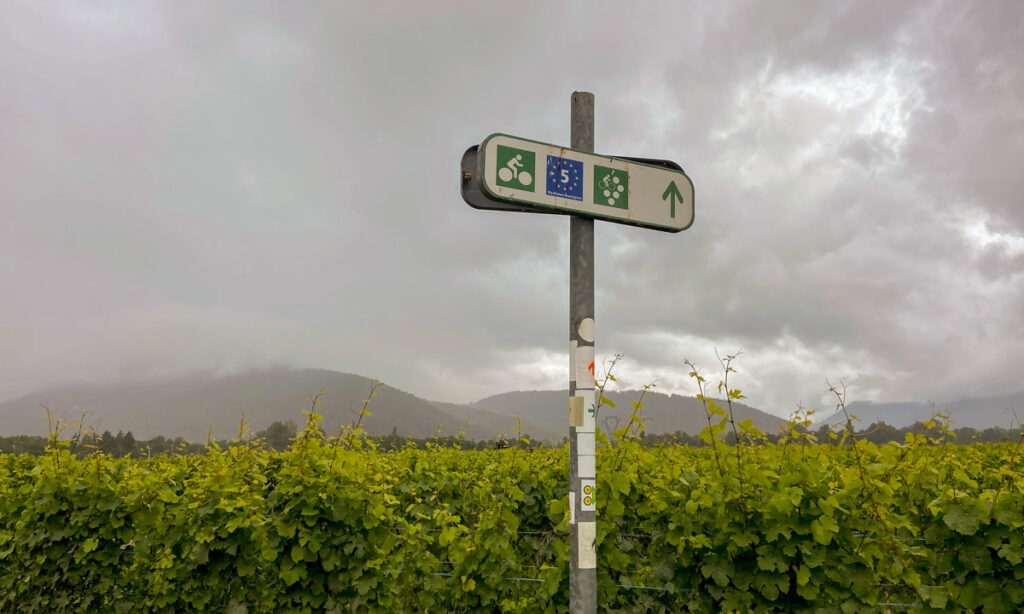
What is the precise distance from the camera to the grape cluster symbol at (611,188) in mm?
3150

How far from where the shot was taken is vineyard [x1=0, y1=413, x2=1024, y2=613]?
141 inches

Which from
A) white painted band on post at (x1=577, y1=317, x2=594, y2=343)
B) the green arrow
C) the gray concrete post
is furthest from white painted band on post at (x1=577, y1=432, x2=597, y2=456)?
the green arrow

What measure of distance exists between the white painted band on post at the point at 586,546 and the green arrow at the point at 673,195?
67.8 inches

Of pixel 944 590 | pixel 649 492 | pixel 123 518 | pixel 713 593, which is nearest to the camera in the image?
pixel 944 590

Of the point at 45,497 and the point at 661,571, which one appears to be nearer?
the point at 661,571

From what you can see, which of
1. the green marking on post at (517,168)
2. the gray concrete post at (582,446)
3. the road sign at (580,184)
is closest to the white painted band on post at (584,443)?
the gray concrete post at (582,446)

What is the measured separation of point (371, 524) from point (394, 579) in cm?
48

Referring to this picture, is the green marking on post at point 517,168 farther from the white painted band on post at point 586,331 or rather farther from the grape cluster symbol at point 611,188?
A: the white painted band on post at point 586,331

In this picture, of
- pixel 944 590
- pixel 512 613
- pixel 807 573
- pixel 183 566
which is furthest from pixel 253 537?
pixel 944 590

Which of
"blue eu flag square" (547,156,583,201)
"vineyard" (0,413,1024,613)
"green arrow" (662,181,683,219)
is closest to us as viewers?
"blue eu flag square" (547,156,583,201)

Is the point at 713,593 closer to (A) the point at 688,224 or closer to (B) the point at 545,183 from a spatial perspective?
(A) the point at 688,224

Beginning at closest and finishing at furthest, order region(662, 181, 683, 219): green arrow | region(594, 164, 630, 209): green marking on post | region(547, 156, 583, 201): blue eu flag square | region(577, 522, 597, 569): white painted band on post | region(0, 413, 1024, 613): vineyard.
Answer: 1. region(577, 522, 597, 569): white painted band on post
2. region(547, 156, 583, 201): blue eu flag square
3. region(594, 164, 630, 209): green marking on post
4. region(662, 181, 683, 219): green arrow
5. region(0, 413, 1024, 613): vineyard

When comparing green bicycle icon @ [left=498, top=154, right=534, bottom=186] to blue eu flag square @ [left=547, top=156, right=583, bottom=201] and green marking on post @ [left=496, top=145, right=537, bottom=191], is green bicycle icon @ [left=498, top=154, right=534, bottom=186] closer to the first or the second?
green marking on post @ [left=496, top=145, right=537, bottom=191]

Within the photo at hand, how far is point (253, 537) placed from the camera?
4.41 metres
